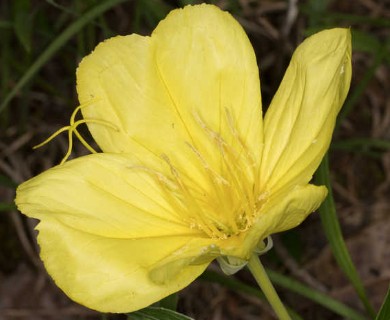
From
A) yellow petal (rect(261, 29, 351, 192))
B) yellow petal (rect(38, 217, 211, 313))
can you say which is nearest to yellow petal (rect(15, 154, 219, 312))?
yellow petal (rect(38, 217, 211, 313))

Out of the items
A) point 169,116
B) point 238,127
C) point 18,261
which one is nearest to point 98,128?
point 169,116

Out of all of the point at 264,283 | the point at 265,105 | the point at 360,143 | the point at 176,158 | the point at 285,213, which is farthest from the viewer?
the point at 265,105

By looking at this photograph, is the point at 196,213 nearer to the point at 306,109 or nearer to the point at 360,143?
the point at 306,109

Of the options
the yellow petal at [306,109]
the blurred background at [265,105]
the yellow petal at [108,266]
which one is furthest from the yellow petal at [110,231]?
the blurred background at [265,105]

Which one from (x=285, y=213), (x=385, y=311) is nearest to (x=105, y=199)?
(x=285, y=213)

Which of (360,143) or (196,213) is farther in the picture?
(360,143)

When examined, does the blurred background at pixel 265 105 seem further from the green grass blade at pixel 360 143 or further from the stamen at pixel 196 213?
the stamen at pixel 196 213

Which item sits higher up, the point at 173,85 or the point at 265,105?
the point at 173,85
